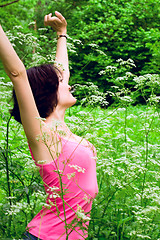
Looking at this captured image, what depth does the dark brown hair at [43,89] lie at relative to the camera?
85.5 inches

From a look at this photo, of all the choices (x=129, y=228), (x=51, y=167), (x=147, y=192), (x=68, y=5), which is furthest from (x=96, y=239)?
(x=68, y=5)

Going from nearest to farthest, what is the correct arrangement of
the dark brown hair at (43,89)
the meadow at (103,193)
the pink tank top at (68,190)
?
the meadow at (103,193), the pink tank top at (68,190), the dark brown hair at (43,89)

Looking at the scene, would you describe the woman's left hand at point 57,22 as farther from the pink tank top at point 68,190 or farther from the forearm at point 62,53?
the pink tank top at point 68,190

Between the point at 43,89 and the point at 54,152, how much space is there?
0.75 metres

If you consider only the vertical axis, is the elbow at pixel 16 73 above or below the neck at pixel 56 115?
above

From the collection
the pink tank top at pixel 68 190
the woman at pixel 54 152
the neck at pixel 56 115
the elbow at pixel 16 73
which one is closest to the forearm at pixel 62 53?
the woman at pixel 54 152

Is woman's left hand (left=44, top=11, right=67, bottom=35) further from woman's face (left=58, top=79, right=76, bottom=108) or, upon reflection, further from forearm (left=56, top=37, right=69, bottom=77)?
woman's face (left=58, top=79, right=76, bottom=108)

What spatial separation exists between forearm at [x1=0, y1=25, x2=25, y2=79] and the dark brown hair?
0.62 m

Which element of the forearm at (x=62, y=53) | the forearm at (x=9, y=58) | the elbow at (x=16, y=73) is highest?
the forearm at (x=9, y=58)

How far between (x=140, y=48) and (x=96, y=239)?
13.0 metres

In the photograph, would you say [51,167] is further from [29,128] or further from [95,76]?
[95,76]

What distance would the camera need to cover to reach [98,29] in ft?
48.0

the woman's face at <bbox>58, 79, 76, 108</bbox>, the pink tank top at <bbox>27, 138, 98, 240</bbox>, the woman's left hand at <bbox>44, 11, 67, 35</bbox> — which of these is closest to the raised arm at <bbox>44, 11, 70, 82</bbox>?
the woman's left hand at <bbox>44, 11, 67, 35</bbox>

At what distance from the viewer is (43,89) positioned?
218cm
